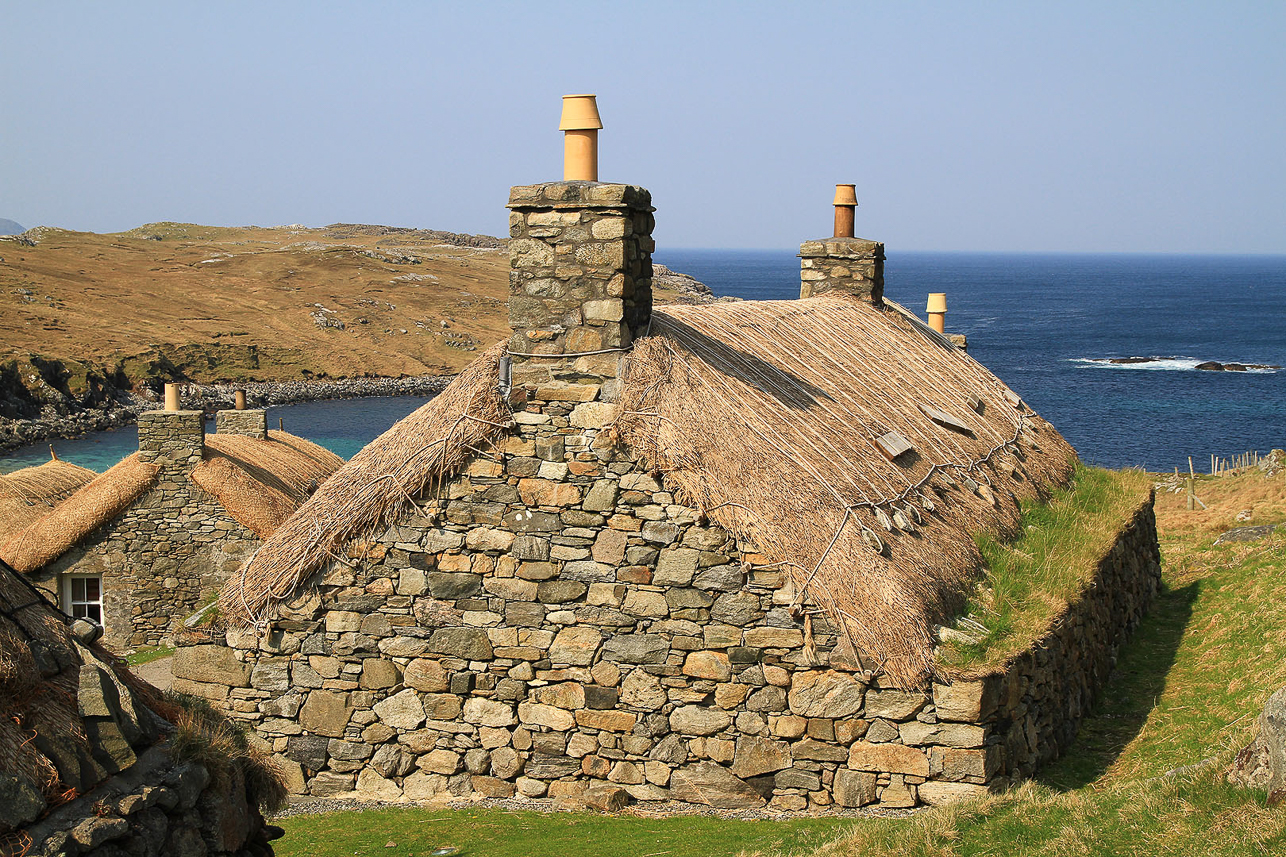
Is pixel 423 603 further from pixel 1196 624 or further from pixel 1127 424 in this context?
pixel 1127 424

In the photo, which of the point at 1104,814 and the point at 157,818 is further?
the point at 1104,814

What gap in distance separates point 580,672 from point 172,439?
1458 centimetres

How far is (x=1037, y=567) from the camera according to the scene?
42.1 ft

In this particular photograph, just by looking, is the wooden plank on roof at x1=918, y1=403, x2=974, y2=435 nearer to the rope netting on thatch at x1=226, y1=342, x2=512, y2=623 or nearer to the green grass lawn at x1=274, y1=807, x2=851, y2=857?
the rope netting on thatch at x1=226, y1=342, x2=512, y2=623

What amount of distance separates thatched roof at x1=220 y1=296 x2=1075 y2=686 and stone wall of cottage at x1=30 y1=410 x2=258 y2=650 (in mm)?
11994

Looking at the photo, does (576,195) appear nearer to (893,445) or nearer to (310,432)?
(893,445)

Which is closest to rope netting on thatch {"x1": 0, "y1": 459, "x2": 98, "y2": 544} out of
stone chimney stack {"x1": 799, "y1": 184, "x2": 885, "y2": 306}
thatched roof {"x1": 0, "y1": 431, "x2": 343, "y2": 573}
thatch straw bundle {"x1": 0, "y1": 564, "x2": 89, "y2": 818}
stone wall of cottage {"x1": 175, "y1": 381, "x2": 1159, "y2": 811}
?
thatched roof {"x1": 0, "y1": 431, "x2": 343, "y2": 573}

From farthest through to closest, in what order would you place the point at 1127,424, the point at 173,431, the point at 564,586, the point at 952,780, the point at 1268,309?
the point at 1268,309, the point at 1127,424, the point at 173,431, the point at 564,586, the point at 952,780

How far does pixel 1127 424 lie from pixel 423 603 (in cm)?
5776

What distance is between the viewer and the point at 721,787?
34.5 ft

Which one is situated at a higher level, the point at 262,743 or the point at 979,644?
the point at 979,644

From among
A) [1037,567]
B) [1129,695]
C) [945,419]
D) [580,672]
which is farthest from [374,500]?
[1129,695]

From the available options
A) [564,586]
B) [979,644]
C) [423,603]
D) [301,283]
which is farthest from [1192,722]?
[301,283]

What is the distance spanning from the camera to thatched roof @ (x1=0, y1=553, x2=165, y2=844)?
5324 millimetres
